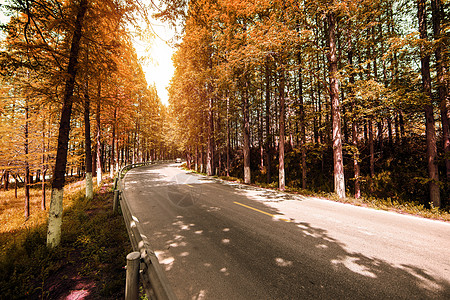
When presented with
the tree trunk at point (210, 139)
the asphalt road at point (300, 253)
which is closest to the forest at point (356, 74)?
the tree trunk at point (210, 139)

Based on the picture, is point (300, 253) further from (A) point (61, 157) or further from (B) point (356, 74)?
(B) point (356, 74)

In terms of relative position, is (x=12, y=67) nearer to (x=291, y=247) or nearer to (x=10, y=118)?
(x=10, y=118)

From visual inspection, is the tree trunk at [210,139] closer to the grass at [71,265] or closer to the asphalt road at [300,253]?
the asphalt road at [300,253]

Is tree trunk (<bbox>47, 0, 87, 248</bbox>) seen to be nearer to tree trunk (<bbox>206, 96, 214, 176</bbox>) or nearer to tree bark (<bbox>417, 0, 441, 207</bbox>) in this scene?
tree bark (<bbox>417, 0, 441, 207</bbox>)

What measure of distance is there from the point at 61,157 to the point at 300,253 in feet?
21.9

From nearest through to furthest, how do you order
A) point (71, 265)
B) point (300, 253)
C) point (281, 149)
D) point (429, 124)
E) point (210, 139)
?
point (71, 265), point (300, 253), point (429, 124), point (281, 149), point (210, 139)

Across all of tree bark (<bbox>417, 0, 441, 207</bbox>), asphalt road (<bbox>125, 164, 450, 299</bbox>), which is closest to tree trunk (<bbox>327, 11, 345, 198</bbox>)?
asphalt road (<bbox>125, 164, 450, 299</bbox>)

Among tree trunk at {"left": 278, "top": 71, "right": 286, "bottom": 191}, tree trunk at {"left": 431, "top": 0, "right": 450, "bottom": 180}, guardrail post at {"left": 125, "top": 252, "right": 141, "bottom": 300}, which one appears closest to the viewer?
guardrail post at {"left": 125, "top": 252, "right": 141, "bottom": 300}

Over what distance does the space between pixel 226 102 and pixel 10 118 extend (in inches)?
581

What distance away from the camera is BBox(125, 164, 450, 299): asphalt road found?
2.65m

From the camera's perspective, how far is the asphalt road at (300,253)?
265 cm

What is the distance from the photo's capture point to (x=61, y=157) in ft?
14.7

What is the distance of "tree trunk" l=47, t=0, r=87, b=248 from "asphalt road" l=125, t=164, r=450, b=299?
85.7 inches

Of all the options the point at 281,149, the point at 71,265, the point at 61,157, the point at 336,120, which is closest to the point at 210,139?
the point at 281,149
